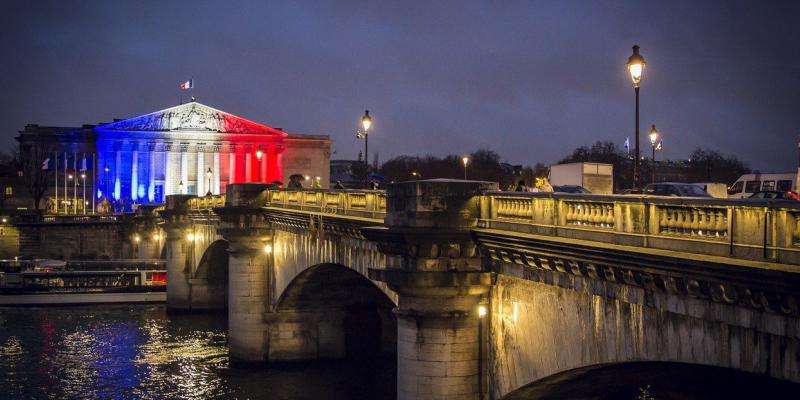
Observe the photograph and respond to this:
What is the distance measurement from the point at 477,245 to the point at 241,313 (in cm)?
1988

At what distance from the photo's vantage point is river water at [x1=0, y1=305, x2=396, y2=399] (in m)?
32.4

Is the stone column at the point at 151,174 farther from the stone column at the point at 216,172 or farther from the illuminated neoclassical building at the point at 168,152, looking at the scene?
the stone column at the point at 216,172

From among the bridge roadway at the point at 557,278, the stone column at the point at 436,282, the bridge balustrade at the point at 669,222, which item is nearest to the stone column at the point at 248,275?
the bridge roadway at the point at 557,278

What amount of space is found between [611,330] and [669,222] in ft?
7.46

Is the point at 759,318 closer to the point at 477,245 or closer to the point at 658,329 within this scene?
the point at 658,329

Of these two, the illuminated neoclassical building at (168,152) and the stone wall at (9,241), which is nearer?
the stone wall at (9,241)

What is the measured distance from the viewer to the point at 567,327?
14750 millimetres

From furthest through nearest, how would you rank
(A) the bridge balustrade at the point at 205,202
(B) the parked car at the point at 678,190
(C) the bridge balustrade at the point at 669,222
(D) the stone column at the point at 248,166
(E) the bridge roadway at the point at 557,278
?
(D) the stone column at the point at 248,166 < (A) the bridge balustrade at the point at 205,202 < (B) the parked car at the point at 678,190 < (E) the bridge roadway at the point at 557,278 < (C) the bridge balustrade at the point at 669,222

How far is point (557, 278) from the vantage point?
14711 mm

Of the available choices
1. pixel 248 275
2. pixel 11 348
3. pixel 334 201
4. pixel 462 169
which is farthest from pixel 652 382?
pixel 462 169

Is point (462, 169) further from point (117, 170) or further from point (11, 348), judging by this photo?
point (11, 348)

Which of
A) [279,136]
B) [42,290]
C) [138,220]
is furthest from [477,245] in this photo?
[279,136]

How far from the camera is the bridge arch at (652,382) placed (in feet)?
47.9

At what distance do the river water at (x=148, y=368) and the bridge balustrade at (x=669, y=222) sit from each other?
17188 mm
